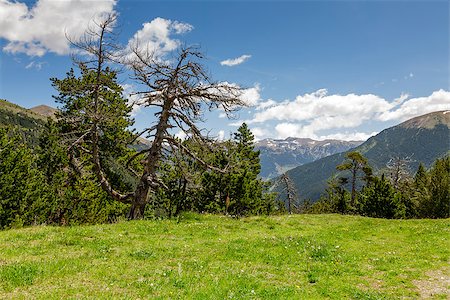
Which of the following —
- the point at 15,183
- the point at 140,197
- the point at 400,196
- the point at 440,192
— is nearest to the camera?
the point at 140,197

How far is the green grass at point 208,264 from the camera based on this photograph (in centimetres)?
1063

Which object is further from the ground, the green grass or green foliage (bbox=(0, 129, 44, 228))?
green foliage (bbox=(0, 129, 44, 228))

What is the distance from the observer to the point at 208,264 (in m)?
14.0

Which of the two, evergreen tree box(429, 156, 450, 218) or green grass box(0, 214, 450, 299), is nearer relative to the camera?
green grass box(0, 214, 450, 299)

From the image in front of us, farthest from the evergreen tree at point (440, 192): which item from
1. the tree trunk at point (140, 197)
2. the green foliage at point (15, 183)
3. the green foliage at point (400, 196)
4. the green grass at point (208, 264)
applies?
the green foliage at point (15, 183)

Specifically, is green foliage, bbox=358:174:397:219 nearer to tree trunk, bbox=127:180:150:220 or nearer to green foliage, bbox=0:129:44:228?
tree trunk, bbox=127:180:150:220

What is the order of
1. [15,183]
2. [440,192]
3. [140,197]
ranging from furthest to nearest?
[440,192]
[15,183]
[140,197]

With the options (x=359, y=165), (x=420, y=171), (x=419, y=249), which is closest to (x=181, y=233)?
(x=419, y=249)

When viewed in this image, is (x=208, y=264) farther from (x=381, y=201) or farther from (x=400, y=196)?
(x=400, y=196)

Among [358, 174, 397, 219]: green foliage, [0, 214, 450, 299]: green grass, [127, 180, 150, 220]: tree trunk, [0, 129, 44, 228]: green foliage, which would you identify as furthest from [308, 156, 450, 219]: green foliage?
[0, 129, 44, 228]: green foliage

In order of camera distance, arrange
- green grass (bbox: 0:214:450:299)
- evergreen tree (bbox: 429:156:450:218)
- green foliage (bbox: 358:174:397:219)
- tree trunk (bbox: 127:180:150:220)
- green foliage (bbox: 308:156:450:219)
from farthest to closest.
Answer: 1. green foliage (bbox: 358:174:397:219)
2. green foliage (bbox: 308:156:450:219)
3. evergreen tree (bbox: 429:156:450:218)
4. tree trunk (bbox: 127:180:150:220)
5. green grass (bbox: 0:214:450:299)

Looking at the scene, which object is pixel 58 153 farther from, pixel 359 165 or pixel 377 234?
pixel 359 165

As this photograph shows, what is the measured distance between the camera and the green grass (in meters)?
10.6

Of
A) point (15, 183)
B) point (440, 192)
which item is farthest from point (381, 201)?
point (15, 183)
